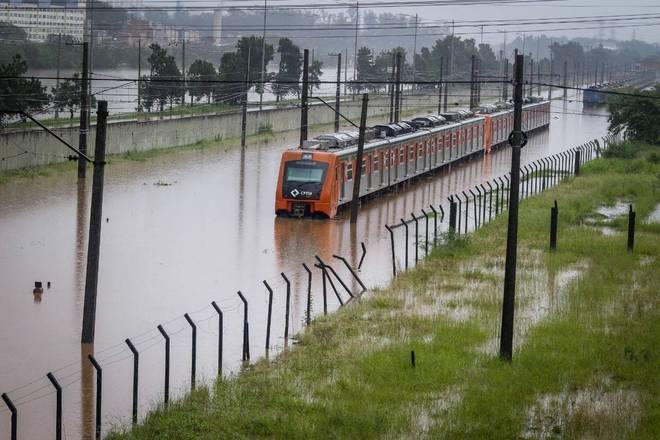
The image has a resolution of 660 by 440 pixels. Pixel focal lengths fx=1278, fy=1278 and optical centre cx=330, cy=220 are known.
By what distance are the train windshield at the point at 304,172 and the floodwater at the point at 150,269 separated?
3.66 ft

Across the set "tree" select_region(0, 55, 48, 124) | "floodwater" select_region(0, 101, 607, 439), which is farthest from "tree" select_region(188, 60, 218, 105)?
"floodwater" select_region(0, 101, 607, 439)

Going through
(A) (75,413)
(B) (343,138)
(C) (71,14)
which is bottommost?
(A) (75,413)

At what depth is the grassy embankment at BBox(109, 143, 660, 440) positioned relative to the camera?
559 inches

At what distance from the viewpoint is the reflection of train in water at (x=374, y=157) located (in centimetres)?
3316

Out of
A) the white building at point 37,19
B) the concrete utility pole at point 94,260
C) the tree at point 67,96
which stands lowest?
the concrete utility pole at point 94,260

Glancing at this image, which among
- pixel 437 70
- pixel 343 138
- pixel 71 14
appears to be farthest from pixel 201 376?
pixel 437 70

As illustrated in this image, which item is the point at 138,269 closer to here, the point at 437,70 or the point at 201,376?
the point at 201,376

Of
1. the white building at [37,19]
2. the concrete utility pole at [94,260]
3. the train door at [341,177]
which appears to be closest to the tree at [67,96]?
the white building at [37,19]

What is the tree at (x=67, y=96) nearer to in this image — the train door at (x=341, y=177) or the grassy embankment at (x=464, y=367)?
the train door at (x=341, y=177)

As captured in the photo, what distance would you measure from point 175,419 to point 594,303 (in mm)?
10189

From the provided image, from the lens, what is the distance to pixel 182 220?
3216cm

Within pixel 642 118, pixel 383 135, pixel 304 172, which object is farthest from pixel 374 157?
pixel 642 118

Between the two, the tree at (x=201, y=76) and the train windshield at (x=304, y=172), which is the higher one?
the tree at (x=201, y=76)

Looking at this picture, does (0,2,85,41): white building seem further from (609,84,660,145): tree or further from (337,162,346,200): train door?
(337,162,346,200): train door
